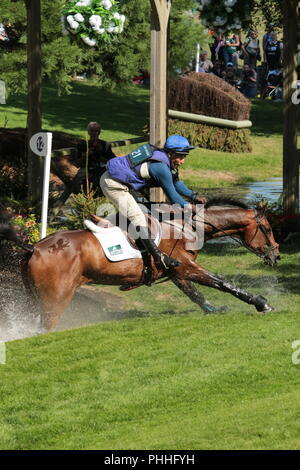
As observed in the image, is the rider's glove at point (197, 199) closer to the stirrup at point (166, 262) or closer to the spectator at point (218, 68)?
the stirrup at point (166, 262)

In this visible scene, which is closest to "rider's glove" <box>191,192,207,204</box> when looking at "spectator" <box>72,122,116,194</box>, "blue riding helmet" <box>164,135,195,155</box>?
"blue riding helmet" <box>164,135,195,155</box>

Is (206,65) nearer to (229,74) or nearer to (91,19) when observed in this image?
(229,74)

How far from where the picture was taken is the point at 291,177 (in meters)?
16.4

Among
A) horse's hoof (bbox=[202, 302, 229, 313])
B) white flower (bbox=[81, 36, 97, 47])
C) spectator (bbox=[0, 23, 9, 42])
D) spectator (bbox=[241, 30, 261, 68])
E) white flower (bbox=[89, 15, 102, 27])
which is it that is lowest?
horse's hoof (bbox=[202, 302, 229, 313])

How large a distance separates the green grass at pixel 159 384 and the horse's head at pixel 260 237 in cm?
65

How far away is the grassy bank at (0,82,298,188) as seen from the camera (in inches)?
905

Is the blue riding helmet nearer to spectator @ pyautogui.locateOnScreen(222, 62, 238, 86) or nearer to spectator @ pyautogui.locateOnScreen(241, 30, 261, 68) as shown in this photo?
spectator @ pyautogui.locateOnScreen(222, 62, 238, 86)

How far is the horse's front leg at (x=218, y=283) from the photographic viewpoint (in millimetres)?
11586

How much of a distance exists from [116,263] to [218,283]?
3.90ft

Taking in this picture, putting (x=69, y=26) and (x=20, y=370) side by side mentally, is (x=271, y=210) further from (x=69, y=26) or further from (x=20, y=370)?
(x=20, y=370)

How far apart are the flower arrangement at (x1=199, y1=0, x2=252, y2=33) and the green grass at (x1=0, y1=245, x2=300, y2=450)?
19.8 feet
